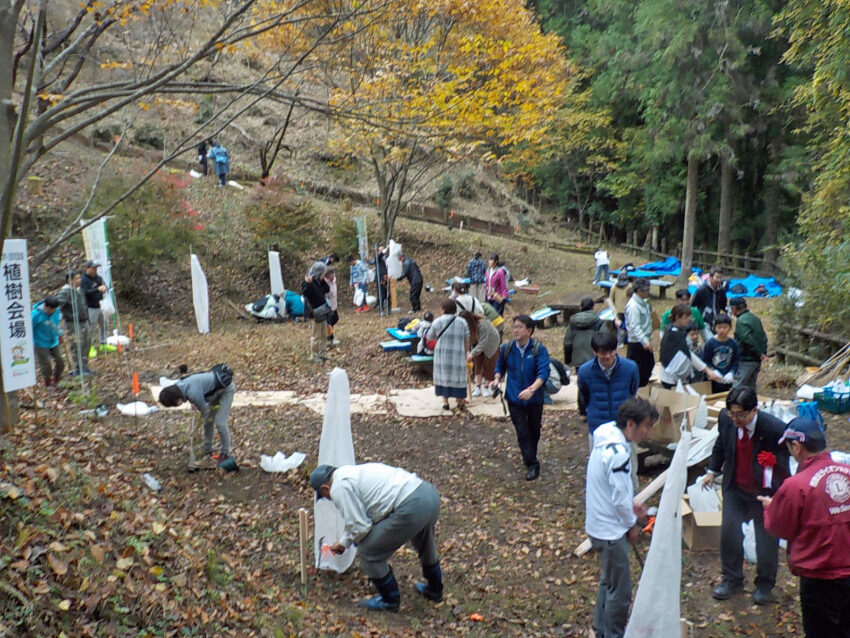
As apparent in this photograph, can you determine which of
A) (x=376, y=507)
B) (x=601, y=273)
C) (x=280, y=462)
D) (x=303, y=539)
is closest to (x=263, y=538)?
(x=303, y=539)

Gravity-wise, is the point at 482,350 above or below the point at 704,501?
above

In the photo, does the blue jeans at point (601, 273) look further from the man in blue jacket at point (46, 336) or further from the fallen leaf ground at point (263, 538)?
the man in blue jacket at point (46, 336)

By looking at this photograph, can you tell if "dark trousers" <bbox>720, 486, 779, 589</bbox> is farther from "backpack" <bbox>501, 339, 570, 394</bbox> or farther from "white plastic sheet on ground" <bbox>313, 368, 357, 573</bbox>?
"backpack" <bbox>501, 339, 570, 394</bbox>

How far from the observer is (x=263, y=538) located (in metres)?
6.59

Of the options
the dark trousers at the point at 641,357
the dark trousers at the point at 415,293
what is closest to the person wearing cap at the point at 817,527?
the dark trousers at the point at 641,357

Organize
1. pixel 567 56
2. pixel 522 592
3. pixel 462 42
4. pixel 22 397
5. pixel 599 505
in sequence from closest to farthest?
1. pixel 599 505
2. pixel 522 592
3. pixel 22 397
4. pixel 462 42
5. pixel 567 56

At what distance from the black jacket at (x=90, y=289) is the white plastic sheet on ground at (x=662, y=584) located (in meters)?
10.9

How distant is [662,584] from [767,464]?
1.26m

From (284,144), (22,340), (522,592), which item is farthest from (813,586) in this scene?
(284,144)

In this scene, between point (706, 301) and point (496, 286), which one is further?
point (496, 286)

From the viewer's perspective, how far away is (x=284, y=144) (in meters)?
30.8

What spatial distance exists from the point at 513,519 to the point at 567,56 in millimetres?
32565

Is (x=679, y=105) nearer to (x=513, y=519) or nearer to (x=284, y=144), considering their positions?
(x=284, y=144)

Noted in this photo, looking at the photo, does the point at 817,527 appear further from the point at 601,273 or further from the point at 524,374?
the point at 601,273
